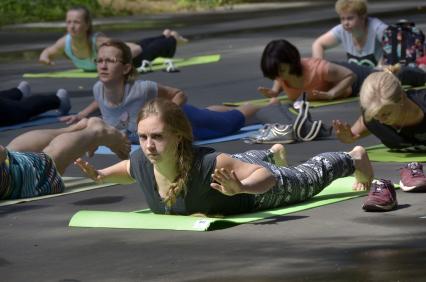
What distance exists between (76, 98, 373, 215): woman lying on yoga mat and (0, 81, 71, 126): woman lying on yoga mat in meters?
4.75

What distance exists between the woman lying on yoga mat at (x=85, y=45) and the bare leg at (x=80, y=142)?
569cm

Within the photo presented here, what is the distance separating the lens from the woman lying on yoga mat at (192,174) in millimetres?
6871

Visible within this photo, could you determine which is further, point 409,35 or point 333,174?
point 409,35

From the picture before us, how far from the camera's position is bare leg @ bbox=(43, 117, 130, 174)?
856cm

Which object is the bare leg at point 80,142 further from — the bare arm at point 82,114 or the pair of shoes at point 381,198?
the bare arm at point 82,114

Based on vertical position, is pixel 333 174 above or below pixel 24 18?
above

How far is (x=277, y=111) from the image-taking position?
36.5 feet

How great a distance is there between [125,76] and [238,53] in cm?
747

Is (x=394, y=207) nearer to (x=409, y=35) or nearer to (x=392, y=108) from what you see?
(x=392, y=108)

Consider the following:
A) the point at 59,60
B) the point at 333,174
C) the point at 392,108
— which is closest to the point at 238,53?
the point at 59,60

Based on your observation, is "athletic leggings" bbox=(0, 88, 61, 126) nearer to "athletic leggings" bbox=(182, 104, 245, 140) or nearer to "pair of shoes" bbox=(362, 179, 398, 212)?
"athletic leggings" bbox=(182, 104, 245, 140)

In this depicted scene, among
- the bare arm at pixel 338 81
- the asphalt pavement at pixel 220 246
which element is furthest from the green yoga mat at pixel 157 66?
the asphalt pavement at pixel 220 246

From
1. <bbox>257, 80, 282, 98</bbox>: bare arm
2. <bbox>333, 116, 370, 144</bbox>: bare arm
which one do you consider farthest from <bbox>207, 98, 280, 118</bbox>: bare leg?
<bbox>333, 116, 370, 144</bbox>: bare arm

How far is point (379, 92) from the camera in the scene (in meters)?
8.55
